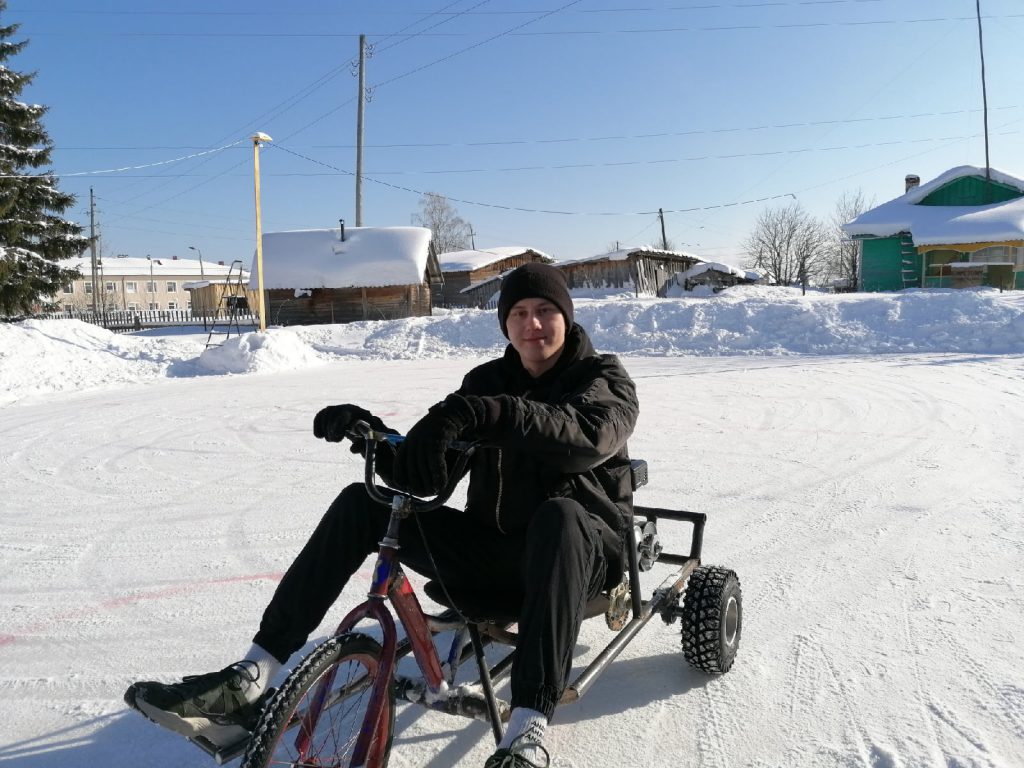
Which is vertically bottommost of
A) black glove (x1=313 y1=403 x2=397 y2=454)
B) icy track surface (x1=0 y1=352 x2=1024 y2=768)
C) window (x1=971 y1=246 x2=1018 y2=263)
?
icy track surface (x1=0 y1=352 x2=1024 y2=768)

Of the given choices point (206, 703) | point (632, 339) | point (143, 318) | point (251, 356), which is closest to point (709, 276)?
point (632, 339)

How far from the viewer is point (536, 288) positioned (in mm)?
2541

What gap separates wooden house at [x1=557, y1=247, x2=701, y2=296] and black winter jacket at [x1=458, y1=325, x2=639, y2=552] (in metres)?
30.1

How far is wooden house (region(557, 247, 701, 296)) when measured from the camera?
110ft

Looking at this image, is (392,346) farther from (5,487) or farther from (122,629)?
(122,629)

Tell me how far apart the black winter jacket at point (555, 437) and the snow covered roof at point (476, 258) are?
38.5 metres

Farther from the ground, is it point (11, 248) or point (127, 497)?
point (11, 248)

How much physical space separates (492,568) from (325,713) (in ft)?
2.02

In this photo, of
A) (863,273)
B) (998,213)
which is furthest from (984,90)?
(863,273)

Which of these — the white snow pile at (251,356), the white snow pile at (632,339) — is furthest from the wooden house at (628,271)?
A: the white snow pile at (251,356)

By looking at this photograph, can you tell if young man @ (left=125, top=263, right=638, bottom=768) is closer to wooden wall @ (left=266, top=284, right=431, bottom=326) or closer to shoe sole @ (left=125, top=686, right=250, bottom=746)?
shoe sole @ (left=125, top=686, right=250, bottom=746)

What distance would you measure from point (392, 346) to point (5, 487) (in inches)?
527

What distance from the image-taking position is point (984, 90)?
2573 centimetres

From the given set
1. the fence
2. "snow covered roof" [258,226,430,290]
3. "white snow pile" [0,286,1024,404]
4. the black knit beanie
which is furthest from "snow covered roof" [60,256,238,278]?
the black knit beanie
